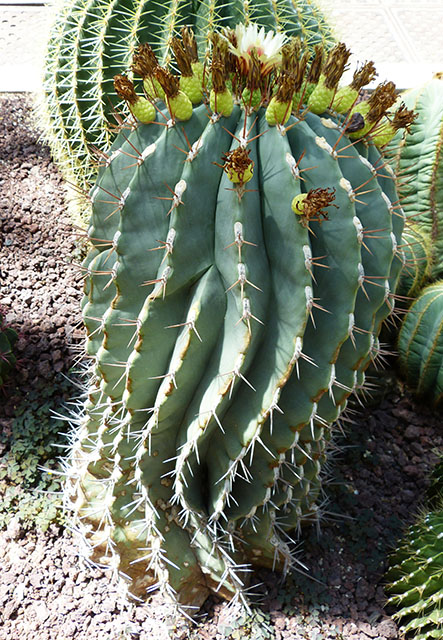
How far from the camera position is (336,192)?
1208mm

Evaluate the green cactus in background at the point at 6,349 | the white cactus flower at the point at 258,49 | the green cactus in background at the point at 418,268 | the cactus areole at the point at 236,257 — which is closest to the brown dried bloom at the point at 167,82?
the cactus areole at the point at 236,257

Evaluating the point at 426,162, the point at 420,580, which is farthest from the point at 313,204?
the point at 426,162

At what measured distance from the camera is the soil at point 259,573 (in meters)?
1.69

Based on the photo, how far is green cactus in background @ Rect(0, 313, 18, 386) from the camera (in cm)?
216

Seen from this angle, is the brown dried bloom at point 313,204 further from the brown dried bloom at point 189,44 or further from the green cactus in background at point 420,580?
the green cactus in background at point 420,580

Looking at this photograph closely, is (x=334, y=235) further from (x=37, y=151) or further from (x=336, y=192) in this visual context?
(x=37, y=151)

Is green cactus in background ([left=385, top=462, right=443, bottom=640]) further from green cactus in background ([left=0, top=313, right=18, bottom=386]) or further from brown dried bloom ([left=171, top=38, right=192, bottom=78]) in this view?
green cactus in background ([left=0, top=313, right=18, bottom=386])

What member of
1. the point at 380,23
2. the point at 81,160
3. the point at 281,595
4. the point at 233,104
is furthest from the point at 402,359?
the point at 380,23

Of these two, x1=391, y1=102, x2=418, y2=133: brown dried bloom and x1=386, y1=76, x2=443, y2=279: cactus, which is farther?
x1=386, y1=76, x2=443, y2=279: cactus

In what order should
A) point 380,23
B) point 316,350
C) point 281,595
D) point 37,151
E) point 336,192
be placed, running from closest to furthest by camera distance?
point 336,192 < point 316,350 < point 281,595 < point 37,151 < point 380,23

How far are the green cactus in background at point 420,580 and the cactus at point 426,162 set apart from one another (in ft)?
4.02

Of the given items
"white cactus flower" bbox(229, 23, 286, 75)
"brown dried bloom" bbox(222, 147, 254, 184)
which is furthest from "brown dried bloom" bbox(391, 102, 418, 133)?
"brown dried bloom" bbox(222, 147, 254, 184)

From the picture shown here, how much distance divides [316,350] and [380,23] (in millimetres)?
4555

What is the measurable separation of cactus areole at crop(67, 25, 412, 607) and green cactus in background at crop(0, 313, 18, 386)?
2.59ft
